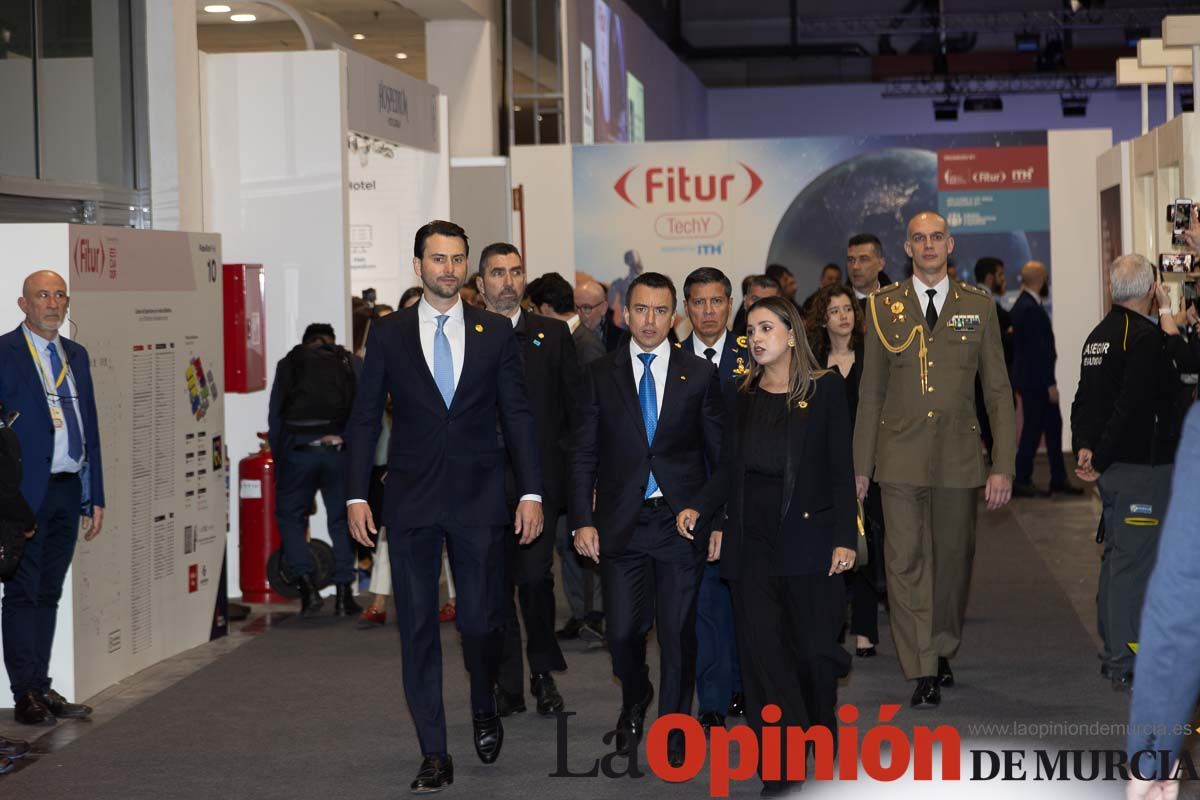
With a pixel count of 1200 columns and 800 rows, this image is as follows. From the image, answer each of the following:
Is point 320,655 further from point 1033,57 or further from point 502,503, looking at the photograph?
point 1033,57

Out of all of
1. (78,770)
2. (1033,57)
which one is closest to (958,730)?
(78,770)

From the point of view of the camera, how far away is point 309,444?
7.92 meters

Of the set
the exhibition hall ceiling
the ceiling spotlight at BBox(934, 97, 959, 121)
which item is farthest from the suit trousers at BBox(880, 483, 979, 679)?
the ceiling spotlight at BBox(934, 97, 959, 121)

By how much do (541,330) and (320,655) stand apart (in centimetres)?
216

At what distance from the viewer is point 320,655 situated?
705cm

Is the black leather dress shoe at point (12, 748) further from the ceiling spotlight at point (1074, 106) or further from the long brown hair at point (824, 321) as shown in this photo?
the ceiling spotlight at point (1074, 106)

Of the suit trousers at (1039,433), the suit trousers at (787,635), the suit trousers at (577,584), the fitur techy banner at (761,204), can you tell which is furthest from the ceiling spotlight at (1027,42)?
the suit trousers at (787,635)

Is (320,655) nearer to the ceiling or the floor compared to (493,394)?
nearer to the floor

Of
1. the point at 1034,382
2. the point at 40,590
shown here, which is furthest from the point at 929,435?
the point at 1034,382

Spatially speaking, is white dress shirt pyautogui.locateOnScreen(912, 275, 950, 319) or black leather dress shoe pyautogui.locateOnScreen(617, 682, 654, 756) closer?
black leather dress shoe pyautogui.locateOnScreen(617, 682, 654, 756)

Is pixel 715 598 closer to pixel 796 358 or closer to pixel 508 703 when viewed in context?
pixel 508 703

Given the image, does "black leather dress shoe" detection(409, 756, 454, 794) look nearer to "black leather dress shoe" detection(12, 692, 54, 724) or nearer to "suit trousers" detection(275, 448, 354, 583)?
"black leather dress shoe" detection(12, 692, 54, 724)

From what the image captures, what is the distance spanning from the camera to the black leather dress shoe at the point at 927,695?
18.7ft

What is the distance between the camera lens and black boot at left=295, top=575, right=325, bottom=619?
8062mm
